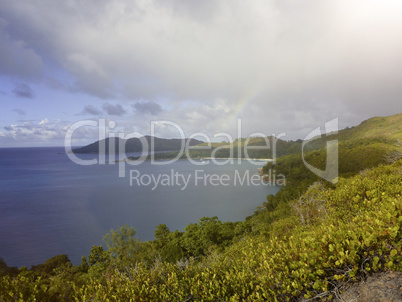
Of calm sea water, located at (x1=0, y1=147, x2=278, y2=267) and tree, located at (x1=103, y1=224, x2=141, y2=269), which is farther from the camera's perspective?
calm sea water, located at (x1=0, y1=147, x2=278, y2=267)

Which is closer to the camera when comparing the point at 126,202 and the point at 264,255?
the point at 264,255

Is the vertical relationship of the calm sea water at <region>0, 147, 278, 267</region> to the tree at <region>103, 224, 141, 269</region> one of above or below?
below

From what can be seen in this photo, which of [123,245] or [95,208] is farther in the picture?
[95,208]

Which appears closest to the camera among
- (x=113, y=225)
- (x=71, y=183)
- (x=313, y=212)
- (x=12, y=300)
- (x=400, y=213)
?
(x=400, y=213)

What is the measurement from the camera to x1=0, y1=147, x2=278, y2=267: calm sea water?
36.8 metres

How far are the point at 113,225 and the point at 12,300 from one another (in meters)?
42.4

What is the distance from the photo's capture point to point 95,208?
180 feet

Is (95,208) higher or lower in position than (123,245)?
lower

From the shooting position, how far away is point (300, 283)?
343 cm

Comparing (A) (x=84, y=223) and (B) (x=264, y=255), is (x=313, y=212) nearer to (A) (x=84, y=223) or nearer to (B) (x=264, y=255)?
(B) (x=264, y=255)

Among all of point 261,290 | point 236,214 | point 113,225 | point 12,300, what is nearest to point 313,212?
point 261,290

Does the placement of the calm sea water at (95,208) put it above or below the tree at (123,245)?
below

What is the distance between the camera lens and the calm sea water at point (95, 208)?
121ft

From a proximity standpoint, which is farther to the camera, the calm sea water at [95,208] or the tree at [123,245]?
the calm sea water at [95,208]
